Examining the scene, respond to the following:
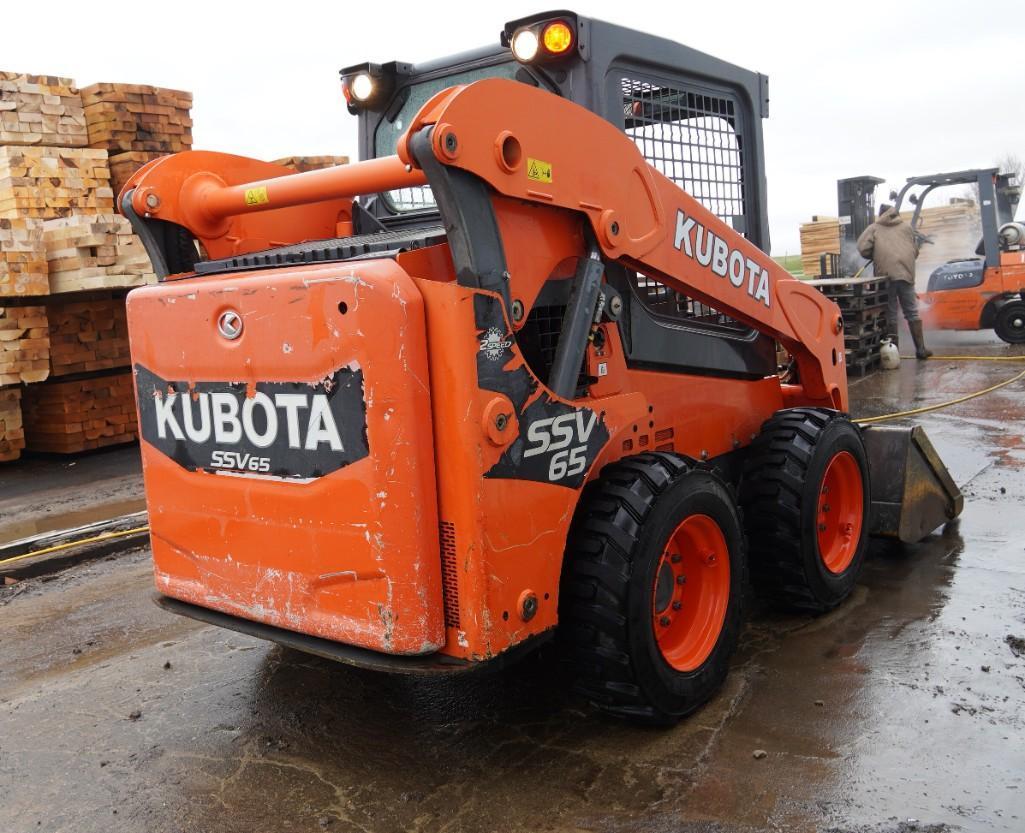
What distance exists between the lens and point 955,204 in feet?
70.5

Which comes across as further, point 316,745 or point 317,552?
point 316,745

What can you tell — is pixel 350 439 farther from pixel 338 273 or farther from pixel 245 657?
pixel 245 657

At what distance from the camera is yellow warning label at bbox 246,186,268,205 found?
358 cm

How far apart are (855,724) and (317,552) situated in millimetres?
1877

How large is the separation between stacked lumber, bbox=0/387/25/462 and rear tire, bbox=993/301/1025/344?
41.7 feet

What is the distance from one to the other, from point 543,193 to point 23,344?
715 centimetres

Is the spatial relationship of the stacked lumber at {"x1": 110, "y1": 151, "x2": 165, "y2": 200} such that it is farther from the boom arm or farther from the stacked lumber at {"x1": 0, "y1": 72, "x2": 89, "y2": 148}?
the boom arm

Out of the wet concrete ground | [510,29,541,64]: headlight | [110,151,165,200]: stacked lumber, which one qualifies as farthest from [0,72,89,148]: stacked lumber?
[510,29,541,64]: headlight

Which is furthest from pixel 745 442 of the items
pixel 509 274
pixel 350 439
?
pixel 350 439

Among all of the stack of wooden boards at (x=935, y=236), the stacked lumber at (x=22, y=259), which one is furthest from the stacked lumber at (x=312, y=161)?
the stack of wooden boards at (x=935, y=236)

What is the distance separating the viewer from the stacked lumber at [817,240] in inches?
872

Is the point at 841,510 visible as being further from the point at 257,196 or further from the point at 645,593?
the point at 257,196

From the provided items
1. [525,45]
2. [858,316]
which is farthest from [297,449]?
[858,316]

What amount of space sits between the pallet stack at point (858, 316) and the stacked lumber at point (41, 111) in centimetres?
860
